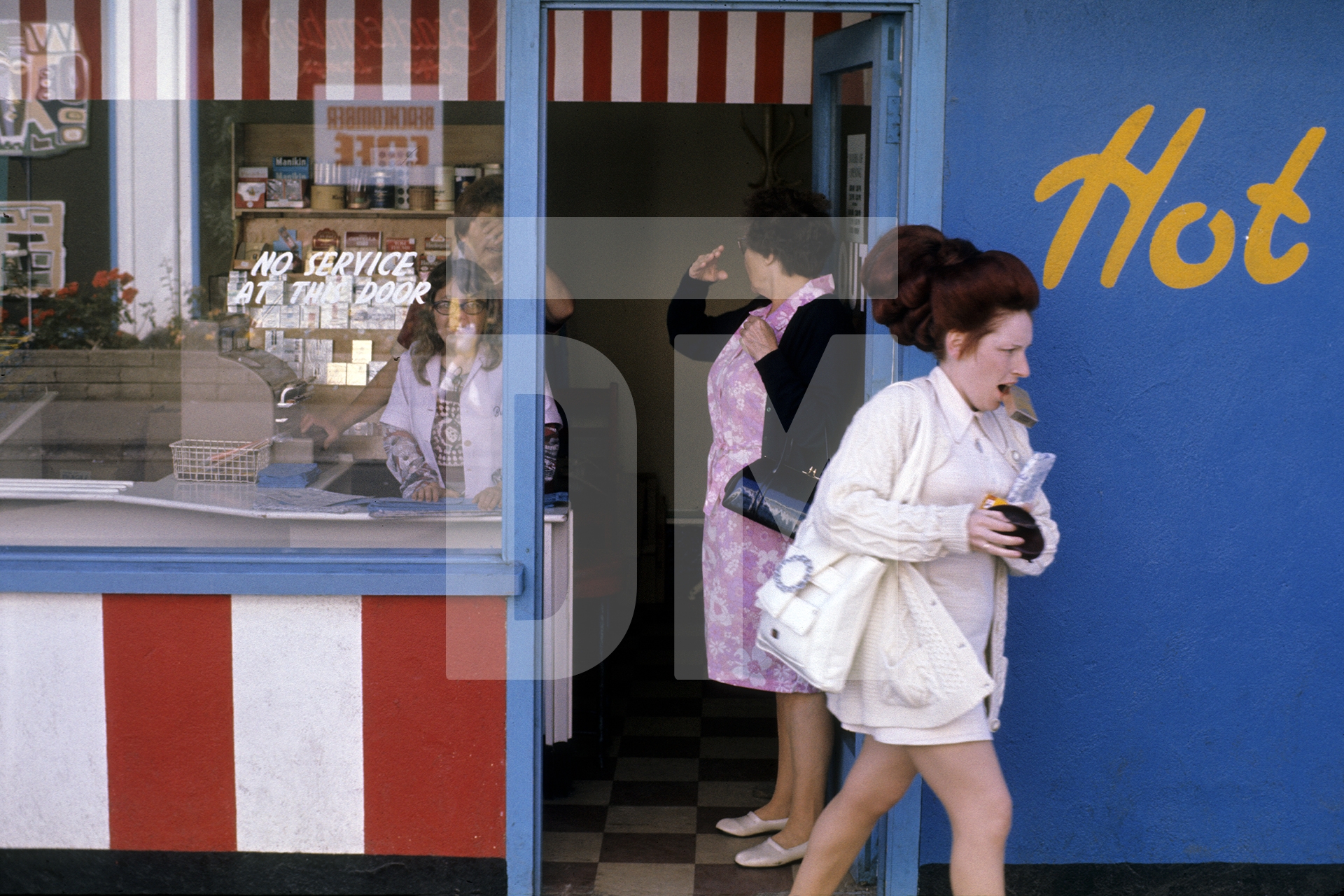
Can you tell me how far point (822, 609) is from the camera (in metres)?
2.20

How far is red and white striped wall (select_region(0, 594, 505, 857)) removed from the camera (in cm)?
277

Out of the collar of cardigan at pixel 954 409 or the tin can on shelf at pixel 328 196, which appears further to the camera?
the tin can on shelf at pixel 328 196

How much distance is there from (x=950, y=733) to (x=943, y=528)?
37 centimetres

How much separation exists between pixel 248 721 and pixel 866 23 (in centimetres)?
214

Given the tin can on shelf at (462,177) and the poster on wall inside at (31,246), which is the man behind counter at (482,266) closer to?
the tin can on shelf at (462,177)

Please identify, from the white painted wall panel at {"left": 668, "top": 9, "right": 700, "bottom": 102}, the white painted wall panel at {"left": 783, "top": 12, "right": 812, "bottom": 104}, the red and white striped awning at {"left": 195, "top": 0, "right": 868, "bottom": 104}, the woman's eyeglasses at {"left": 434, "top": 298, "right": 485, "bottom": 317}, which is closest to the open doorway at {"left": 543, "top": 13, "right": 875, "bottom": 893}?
the white painted wall panel at {"left": 783, "top": 12, "right": 812, "bottom": 104}

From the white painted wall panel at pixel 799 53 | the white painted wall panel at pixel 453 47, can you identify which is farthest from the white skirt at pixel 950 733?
the white painted wall panel at pixel 799 53

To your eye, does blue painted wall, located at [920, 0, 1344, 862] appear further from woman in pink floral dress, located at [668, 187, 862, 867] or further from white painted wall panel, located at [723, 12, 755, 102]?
white painted wall panel, located at [723, 12, 755, 102]

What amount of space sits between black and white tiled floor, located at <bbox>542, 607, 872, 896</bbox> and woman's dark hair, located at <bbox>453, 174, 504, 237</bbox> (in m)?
1.58

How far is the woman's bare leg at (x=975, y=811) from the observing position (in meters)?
2.18

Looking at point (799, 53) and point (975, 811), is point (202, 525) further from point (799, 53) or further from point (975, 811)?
point (799, 53)

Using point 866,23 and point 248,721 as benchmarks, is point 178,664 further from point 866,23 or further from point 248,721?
point 866,23

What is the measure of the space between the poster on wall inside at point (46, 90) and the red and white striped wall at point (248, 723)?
57.7 inches

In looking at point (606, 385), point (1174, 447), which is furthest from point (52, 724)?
point (606, 385)
